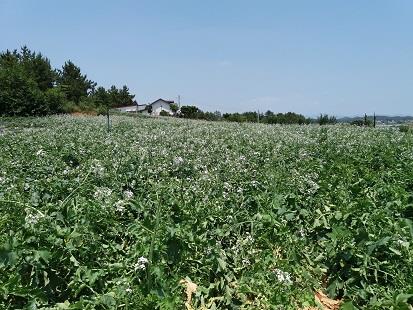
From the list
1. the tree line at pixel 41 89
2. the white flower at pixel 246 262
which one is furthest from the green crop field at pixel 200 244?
the tree line at pixel 41 89

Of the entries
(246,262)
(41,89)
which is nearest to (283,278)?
(246,262)

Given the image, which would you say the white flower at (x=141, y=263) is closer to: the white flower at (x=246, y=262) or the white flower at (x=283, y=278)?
the white flower at (x=283, y=278)

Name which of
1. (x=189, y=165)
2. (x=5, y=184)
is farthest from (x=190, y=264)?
(x=189, y=165)

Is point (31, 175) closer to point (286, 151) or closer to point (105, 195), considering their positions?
point (105, 195)

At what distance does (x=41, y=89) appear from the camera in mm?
60719

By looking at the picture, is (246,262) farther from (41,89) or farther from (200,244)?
(41,89)

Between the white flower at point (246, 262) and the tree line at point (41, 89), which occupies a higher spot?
the tree line at point (41, 89)

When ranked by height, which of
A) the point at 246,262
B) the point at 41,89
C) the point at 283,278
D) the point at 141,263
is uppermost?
the point at 41,89

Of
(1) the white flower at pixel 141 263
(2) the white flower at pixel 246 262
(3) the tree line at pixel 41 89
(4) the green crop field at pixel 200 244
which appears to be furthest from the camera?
(3) the tree line at pixel 41 89

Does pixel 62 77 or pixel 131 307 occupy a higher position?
pixel 62 77

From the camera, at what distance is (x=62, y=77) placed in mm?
76250

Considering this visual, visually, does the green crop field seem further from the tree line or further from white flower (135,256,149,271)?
the tree line

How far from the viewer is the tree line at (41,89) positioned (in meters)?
47.2

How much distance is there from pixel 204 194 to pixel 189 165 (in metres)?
2.52
